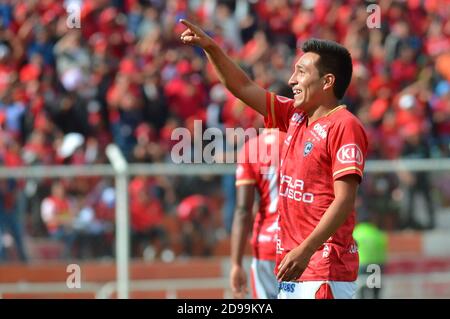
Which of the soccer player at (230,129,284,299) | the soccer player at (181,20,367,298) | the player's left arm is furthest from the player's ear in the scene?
Result: the soccer player at (230,129,284,299)

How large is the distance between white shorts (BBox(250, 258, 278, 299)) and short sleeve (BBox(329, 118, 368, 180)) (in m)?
2.47

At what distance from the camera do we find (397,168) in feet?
40.1

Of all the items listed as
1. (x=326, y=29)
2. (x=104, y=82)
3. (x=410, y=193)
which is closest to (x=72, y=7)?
(x=104, y=82)

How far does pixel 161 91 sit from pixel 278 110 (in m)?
9.24

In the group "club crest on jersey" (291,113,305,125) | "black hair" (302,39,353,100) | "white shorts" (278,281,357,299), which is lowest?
"white shorts" (278,281,357,299)

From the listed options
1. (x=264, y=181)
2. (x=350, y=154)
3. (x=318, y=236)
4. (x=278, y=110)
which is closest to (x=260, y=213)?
(x=264, y=181)

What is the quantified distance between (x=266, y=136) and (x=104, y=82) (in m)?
7.59

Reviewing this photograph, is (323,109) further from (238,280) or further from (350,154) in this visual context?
(238,280)

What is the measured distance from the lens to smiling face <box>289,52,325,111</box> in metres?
6.01

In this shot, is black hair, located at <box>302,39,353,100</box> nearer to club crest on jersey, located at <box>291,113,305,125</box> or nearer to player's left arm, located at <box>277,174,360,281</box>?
club crest on jersey, located at <box>291,113,305,125</box>

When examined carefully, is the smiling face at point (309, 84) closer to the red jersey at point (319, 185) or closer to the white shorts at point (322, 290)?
the red jersey at point (319, 185)

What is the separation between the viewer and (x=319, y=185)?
5.97 m

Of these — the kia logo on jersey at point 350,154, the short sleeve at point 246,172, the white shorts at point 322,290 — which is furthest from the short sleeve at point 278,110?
the short sleeve at point 246,172
